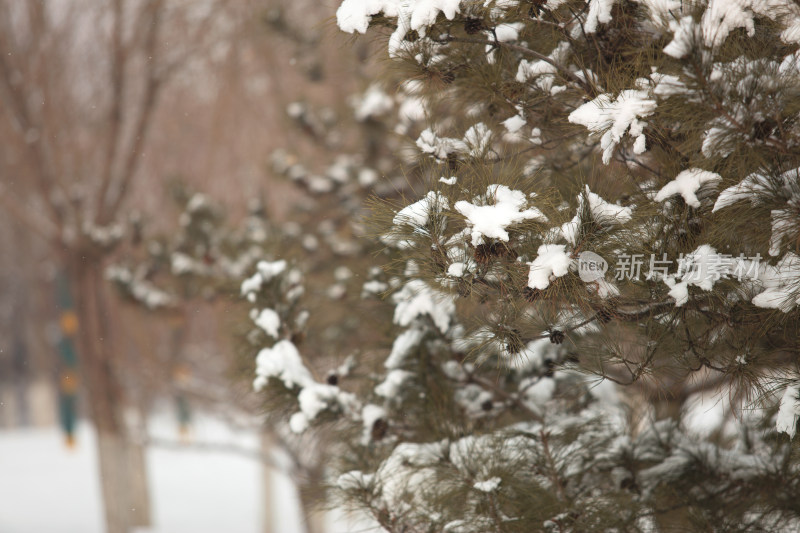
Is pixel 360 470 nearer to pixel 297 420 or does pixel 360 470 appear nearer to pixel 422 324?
pixel 297 420

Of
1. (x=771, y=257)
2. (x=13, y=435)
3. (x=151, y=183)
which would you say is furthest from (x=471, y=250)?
(x=13, y=435)

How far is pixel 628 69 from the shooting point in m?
1.35

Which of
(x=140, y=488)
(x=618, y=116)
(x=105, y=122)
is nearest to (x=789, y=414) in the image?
(x=618, y=116)

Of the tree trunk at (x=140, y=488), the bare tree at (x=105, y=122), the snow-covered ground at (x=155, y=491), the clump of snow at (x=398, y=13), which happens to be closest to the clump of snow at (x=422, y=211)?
the clump of snow at (x=398, y=13)

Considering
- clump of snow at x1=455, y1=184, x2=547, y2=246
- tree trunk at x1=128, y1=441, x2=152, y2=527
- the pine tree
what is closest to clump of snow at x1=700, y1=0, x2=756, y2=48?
the pine tree

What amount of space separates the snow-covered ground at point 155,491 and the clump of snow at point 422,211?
258 inches

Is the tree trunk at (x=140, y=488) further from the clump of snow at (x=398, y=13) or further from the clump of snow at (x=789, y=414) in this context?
the clump of snow at (x=789, y=414)

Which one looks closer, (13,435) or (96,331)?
(96,331)

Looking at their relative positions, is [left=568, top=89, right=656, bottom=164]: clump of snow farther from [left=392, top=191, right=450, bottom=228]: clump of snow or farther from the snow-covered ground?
the snow-covered ground

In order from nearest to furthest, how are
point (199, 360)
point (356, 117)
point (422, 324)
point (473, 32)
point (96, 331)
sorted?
point (473, 32) → point (422, 324) → point (356, 117) → point (96, 331) → point (199, 360)

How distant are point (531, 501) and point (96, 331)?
4.63 m

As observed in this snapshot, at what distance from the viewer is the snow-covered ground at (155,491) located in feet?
28.1

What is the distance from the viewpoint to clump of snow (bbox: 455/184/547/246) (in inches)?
47.6

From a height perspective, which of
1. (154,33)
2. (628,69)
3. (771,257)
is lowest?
(771,257)
